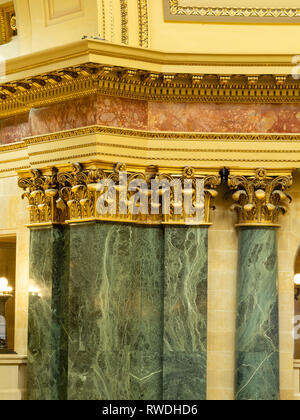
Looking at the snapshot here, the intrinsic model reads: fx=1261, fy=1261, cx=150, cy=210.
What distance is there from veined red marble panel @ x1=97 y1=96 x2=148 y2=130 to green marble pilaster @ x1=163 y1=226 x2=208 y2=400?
71.2 inches

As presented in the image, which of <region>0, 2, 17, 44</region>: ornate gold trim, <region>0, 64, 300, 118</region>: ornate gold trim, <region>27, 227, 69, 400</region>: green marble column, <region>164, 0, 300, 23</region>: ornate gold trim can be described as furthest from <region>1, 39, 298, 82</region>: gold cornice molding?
<region>0, 2, 17, 44</region>: ornate gold trim

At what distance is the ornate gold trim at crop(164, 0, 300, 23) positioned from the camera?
21438mm

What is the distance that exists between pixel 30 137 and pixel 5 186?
6.38 feet

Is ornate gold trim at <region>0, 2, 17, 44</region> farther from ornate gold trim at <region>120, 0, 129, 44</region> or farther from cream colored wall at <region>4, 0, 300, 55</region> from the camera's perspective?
ornate gold trim at <region>120, 0, 129, 44</region>

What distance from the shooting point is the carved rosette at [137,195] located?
20266mm

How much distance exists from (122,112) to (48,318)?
12.0 feet

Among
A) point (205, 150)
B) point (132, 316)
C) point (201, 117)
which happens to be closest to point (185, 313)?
point (132, 316)

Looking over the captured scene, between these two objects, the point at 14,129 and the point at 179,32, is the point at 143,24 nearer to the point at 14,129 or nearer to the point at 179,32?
the point at 179,32

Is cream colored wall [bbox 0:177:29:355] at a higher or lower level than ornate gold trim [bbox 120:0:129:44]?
lower

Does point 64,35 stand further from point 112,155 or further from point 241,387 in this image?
point 241,387

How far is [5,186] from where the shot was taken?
23.3 metres

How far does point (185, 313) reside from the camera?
20.3 m

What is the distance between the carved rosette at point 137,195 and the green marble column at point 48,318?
0.62m
